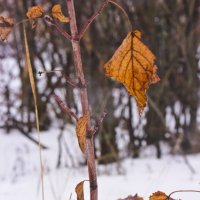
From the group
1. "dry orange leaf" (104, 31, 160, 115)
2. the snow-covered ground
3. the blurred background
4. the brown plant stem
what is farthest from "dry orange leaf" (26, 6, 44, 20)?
the blurred background

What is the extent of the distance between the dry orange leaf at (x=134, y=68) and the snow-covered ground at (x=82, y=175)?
1.11 m

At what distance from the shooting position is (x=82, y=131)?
0.83 metres

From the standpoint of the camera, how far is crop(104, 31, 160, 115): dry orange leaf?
791mm

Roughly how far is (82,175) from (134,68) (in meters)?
1.92

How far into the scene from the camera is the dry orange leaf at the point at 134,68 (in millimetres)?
791

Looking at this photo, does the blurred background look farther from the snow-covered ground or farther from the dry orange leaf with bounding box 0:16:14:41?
the dry orange leaf with bounding box 0:16:14:41

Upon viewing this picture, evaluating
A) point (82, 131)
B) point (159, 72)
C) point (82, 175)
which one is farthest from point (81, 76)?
point (159, 72)

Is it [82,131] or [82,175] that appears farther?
[82,175]

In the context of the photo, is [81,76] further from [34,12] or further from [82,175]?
[82,175]

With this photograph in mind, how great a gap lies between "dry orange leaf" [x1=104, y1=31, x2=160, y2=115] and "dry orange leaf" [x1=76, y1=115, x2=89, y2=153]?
0.35ft

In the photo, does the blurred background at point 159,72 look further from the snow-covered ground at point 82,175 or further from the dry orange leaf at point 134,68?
the dry orange leaf at point 134,68

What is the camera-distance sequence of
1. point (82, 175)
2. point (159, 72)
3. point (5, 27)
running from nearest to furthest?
point (5, 27) → point (82, 175) → point (159, 72)

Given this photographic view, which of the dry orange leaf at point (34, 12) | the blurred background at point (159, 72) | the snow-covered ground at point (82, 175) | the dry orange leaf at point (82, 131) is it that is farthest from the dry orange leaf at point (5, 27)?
the blurred background at point (159, 72)

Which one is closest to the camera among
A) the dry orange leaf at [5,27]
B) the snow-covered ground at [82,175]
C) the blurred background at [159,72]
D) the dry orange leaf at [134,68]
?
the dry orange leaf at [134,68]
